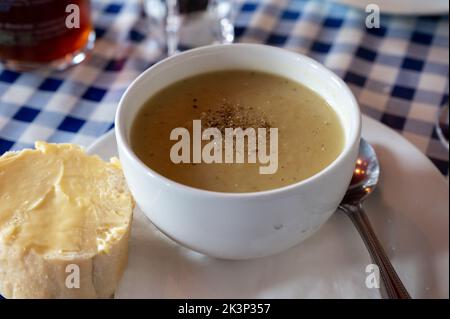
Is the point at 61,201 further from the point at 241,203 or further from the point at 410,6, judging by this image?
the point at 410,6

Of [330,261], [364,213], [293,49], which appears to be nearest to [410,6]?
[293,49]

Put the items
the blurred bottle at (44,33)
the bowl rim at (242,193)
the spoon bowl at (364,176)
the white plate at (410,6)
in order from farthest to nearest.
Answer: the white plate at (410,6)
the blurred bottle at (44,33)
the spoon bowl at (364,176)
the bowl rim at (242,193)

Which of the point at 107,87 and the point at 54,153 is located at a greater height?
the point at 54,153

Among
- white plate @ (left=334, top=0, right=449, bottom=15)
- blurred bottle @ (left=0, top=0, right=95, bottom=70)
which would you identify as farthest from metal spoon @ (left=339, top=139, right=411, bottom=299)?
blurred bottle @ (left=0, top=0, right=95, bottom=70)

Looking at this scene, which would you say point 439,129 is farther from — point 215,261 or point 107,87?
point 107,87

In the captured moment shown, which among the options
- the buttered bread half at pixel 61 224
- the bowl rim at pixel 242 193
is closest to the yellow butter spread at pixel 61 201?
the buttered bread half at pixel 61 224

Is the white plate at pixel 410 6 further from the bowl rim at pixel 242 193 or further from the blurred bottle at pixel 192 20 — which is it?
the bowl rim at pixel 242 193
